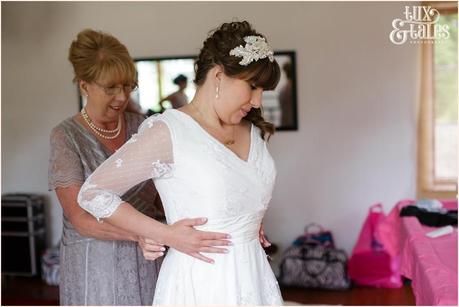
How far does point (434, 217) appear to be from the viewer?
8.77 feet

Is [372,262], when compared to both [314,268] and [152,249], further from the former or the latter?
[152,249]

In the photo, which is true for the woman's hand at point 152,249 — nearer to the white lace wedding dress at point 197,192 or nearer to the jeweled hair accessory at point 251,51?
the white lace wedding dress at point 197,192

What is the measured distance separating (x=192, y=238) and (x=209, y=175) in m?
0.16

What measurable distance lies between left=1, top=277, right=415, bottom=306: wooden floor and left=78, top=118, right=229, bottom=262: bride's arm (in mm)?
2444

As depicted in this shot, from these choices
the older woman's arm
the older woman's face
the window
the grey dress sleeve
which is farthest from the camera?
the window

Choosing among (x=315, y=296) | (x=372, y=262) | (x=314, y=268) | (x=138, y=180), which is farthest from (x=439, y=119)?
(x=138, y=180)

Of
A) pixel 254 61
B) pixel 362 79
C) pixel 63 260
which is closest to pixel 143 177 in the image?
pixel 254 61

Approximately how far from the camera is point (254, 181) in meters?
1.39

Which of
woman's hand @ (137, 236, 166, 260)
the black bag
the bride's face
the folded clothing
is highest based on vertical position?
the bride's face

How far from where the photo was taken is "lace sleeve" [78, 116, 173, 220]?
1.32m

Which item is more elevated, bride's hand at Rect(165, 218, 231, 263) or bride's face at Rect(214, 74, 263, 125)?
bride's face at Rect(214, 74, 263, 125)

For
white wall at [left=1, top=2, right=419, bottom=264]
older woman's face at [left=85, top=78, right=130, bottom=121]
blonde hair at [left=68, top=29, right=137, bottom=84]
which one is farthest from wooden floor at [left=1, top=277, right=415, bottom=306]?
blonde hair at [left=68, top=29, right=137, bottom=84]

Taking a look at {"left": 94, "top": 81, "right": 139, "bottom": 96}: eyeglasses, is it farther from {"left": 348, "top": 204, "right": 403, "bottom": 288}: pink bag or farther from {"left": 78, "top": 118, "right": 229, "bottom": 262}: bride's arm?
{"left": 348, "top": 204, "right": 403, "bottom": 288}: pink bag

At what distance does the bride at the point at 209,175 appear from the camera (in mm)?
1329
